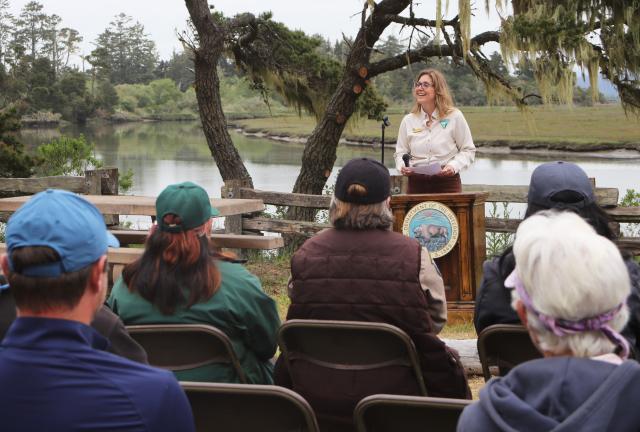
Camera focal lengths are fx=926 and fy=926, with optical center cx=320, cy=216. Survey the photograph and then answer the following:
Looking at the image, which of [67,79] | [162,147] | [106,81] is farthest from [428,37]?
[106,81]

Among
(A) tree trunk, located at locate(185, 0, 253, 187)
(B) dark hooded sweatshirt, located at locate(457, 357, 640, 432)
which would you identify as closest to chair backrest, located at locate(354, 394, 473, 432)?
(B) dark hooded sweatshirt, located at locate(457, 357, 640, 432)

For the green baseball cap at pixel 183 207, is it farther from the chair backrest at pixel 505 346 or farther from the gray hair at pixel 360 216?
the chair backrest at pixel 505 346

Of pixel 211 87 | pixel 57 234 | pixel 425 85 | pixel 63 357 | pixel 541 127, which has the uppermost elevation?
pixel 211 87

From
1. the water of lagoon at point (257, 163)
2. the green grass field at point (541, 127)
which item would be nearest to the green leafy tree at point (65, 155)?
the water of lagoon at point (257, 163)

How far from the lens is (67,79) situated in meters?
38.1

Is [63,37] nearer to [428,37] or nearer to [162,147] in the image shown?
[162,147]

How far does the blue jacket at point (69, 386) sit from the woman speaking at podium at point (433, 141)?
15.7 ft

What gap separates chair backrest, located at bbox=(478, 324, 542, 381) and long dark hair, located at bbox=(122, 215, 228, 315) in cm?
91

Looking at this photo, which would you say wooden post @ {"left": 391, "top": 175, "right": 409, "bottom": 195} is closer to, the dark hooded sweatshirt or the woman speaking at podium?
the woman speaking at podium

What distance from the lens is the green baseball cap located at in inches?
122

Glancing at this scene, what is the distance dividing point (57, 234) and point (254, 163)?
2268 cm

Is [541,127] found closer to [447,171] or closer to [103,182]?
[103,182]

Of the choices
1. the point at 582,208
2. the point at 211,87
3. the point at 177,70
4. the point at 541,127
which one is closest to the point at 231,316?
the point at 582,208

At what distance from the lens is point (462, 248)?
646 cm
